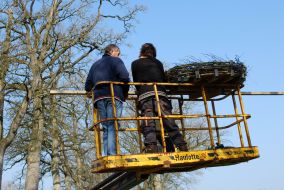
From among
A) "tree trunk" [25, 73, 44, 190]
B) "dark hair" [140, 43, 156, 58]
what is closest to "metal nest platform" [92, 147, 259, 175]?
"dark hair" [140, 43, 156, 58]

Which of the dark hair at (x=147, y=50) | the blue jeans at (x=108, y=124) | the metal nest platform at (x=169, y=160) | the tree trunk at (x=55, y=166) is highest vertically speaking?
the tree trunk at (x=55, y=166)

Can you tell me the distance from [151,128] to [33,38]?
13897mm

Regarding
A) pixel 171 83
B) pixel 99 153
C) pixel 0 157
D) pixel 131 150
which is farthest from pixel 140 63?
pixel 131 150

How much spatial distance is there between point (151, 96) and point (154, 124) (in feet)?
1.41

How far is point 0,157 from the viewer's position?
15.3m

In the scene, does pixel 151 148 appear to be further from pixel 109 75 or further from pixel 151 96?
pixel 109 75

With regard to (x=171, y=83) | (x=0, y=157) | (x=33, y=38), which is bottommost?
(x=171, y=83)

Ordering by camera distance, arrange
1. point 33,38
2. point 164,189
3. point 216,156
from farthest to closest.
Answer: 1. point 164,189
2. point 33,38
3. point 216,156

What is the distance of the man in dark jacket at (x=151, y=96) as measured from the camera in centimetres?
659

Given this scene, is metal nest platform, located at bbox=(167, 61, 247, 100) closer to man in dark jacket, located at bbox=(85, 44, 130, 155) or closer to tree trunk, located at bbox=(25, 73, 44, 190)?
man in dark jacket, located at bbox=(85, 44, 130, 155)

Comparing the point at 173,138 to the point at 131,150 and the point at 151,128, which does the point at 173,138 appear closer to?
the point at 151,128

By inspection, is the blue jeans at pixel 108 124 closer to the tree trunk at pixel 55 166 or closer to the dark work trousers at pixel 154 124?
the dark work trousers at pixel 154 124

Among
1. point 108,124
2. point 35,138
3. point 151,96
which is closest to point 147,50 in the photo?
point 151,96

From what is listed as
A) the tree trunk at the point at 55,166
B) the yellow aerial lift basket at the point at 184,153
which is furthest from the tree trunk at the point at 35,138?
the yellow aerial lift basket at the point at 184,153
